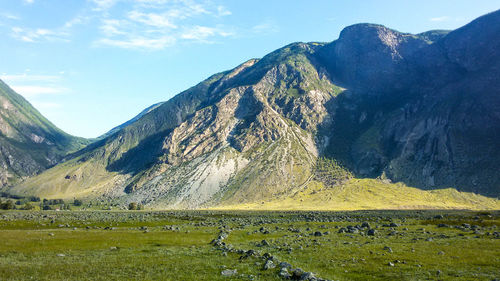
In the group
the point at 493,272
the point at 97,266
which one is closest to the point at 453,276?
the point at 493,272

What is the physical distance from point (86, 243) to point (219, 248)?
22541 millimetres

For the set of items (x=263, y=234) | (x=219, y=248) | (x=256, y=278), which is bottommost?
(x=263, y=234)

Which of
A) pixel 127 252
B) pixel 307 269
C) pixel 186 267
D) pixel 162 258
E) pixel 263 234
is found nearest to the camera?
pixel 307 269

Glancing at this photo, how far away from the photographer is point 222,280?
27.4 meters

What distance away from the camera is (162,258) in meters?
38.2

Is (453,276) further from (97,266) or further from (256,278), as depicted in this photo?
(97,266)

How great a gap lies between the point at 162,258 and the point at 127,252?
7.86 meters

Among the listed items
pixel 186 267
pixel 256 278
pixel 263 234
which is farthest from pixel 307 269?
pixel 263 234

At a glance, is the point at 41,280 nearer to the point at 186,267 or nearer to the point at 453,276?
the point at 186,267

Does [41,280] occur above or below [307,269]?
above

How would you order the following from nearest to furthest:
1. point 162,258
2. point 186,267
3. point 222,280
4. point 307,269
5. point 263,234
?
1. point 222,280
2. point 307,269
3. point 186,267
4. point 162,258
5. point 263,234

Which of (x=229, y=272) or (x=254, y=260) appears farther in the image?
(x=254, y=260)

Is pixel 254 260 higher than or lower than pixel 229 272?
lower

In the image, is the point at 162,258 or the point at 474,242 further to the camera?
the point at 474,242
